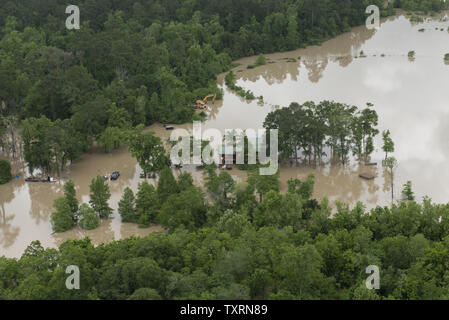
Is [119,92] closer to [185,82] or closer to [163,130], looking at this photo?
[163,130]

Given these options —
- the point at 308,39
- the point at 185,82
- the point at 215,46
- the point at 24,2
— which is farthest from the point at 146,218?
the point at 24,2

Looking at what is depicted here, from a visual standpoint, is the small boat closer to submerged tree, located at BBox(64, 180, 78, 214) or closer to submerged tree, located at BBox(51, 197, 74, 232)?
submerged tree, located at BBox(64, 180, 78, 214)

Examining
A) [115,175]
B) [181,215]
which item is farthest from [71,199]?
[181,215]

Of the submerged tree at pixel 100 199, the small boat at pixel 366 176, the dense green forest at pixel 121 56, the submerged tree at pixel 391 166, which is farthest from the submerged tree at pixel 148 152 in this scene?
the submerged tree at pixel 391 166

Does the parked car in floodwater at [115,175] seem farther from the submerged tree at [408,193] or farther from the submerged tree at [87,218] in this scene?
the submerged tree at [408,193]

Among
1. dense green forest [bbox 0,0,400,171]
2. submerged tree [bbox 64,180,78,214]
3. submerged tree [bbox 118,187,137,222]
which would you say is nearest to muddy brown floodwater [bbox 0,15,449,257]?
submerged tree [bbox 118,187,137,222]

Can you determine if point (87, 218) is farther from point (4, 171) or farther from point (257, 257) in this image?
point (257, 257)

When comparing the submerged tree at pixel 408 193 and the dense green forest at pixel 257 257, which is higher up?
the submerged tree at pixel 408 193
